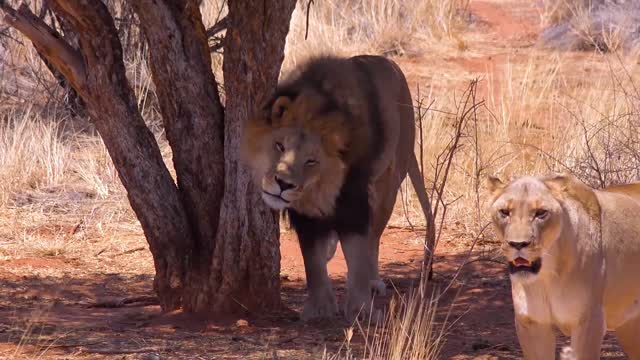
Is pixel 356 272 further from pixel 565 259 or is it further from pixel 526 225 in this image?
pixel 526 225

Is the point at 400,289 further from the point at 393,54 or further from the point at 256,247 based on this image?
the point at 393,54

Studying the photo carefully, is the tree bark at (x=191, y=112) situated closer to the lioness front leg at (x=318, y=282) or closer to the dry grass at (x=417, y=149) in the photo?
the lioness front leg at (x=318, y=282)

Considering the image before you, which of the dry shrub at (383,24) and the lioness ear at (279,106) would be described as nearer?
the lioness ear at (279,106)

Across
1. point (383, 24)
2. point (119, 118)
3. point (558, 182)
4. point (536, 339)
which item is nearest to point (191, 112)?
point (119, 118)

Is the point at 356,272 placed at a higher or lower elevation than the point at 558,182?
lower

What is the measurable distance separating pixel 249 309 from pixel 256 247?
0.99 feet

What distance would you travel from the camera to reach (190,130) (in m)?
5.48

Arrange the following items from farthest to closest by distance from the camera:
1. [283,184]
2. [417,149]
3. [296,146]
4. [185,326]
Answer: [417,149] → [185,326] → [296,146] → [283,184]

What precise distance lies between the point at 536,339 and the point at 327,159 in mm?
1651

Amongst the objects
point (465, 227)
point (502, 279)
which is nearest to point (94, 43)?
point (502, 279)

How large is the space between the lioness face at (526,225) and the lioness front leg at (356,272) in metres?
1.80

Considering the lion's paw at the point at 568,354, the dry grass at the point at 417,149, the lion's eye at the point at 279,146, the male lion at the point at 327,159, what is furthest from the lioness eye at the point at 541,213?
the lion's eye at the point at 279,146

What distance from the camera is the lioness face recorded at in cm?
379

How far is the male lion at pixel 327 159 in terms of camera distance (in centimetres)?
532
